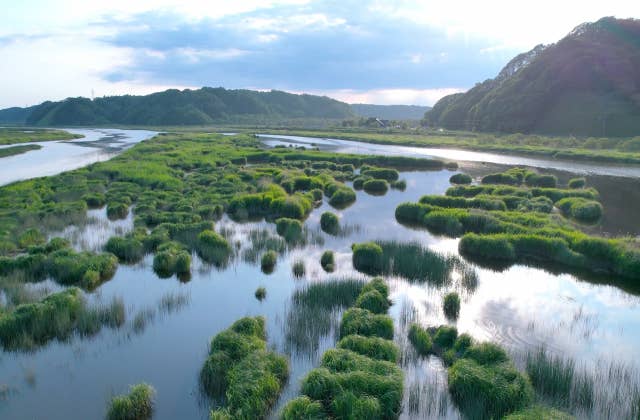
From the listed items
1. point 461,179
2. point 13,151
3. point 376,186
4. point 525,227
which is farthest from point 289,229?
point 13,151

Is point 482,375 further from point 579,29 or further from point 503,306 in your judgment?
point 579,29

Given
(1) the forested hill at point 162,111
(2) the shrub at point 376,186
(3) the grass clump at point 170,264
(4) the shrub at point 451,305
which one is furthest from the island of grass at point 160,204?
(1) the forested hill at point 162,111

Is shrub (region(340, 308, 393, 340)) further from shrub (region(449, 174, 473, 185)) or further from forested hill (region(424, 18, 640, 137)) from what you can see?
forested hill (region(424, 18, 640, 137))

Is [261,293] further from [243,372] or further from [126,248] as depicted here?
[126,248]

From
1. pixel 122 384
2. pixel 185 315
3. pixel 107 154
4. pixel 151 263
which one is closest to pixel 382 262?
pixel 185 315

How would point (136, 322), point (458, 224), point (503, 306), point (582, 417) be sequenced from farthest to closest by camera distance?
1. point (458, 224)
2. point (503, 306)
3. point (136, 322)
4. point (582, 417)
